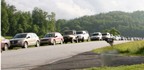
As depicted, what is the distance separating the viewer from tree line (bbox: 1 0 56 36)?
420 ft

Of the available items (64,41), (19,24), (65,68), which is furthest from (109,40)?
(19,24)

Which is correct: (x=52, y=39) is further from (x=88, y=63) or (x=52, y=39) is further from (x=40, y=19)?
(x=40, y=19)

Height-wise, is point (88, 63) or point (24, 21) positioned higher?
point (24, 21)

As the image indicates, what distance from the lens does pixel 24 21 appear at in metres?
147

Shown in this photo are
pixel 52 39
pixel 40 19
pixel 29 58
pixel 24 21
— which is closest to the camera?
pixel 29 58

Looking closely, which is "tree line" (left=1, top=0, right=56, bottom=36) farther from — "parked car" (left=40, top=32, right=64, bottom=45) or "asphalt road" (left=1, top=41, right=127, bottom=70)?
"asphalt road" (left=1, top=41, right=127, bottom=70)

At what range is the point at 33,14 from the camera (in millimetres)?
164125

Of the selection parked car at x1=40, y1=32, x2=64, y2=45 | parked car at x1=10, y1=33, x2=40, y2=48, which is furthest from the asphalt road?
parked car at x1=40, y1=32, x2=64, y2=45

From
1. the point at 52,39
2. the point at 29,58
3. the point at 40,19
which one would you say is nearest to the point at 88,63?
the point at 29,58

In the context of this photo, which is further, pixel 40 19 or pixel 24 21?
pixel 40 19

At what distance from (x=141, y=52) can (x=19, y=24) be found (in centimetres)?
12256

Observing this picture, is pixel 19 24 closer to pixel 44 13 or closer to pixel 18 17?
pixel 18 17

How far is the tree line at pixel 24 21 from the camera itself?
420 feet

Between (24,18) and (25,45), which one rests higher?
(24,18)
